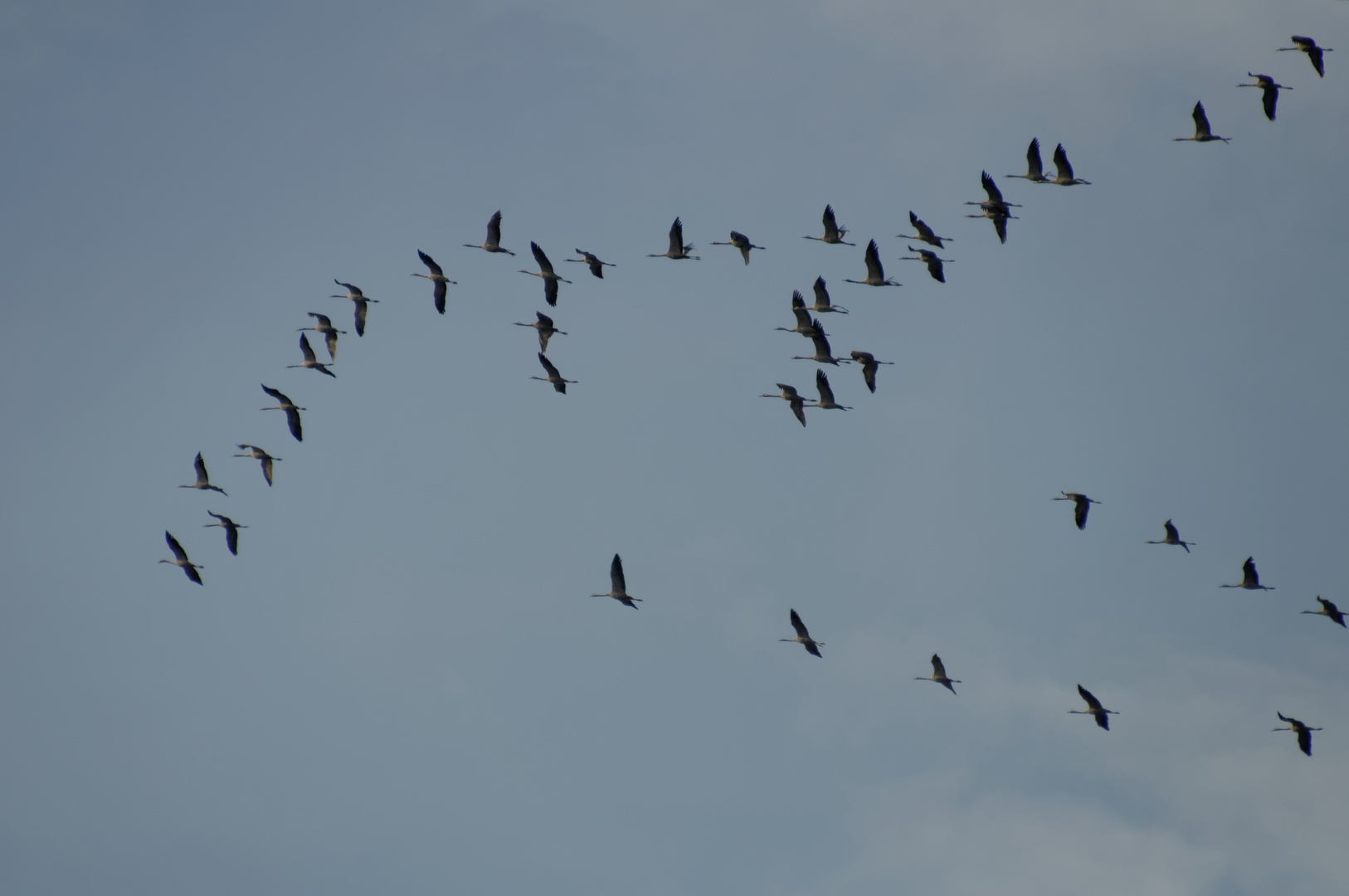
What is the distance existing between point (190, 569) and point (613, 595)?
13931mm

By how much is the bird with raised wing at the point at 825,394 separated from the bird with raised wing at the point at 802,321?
141 centimetres

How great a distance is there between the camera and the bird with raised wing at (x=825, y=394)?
195 feet

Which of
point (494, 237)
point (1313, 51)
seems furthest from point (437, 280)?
point (1313, 51)

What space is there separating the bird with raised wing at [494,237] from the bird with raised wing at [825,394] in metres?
11.1

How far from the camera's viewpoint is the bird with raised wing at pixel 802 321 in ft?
193

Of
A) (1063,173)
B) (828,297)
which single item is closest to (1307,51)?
(1063,173)

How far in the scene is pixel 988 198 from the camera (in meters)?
53.8

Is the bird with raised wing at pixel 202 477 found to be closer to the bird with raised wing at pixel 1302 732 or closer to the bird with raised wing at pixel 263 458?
the bird with raised wing at pixel 263 458

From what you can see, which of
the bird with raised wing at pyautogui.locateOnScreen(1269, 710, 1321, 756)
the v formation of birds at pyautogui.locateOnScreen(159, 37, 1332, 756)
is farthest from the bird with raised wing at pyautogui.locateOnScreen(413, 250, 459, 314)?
the bird with raised wing at pyautogui.locateOnScreen(1269, 710, 1321, 756)

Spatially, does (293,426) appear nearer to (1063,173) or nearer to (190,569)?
(190,569)

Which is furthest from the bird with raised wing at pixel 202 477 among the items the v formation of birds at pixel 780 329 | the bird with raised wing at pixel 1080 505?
the bird with raised wing at pixel 1080 505

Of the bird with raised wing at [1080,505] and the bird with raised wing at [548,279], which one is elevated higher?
the bird with raised wing at [548,279]

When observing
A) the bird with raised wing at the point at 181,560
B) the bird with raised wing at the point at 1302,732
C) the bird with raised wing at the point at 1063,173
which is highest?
A: the bird with raised wing at the point at 1063,173

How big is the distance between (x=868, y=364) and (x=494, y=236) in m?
13.1
